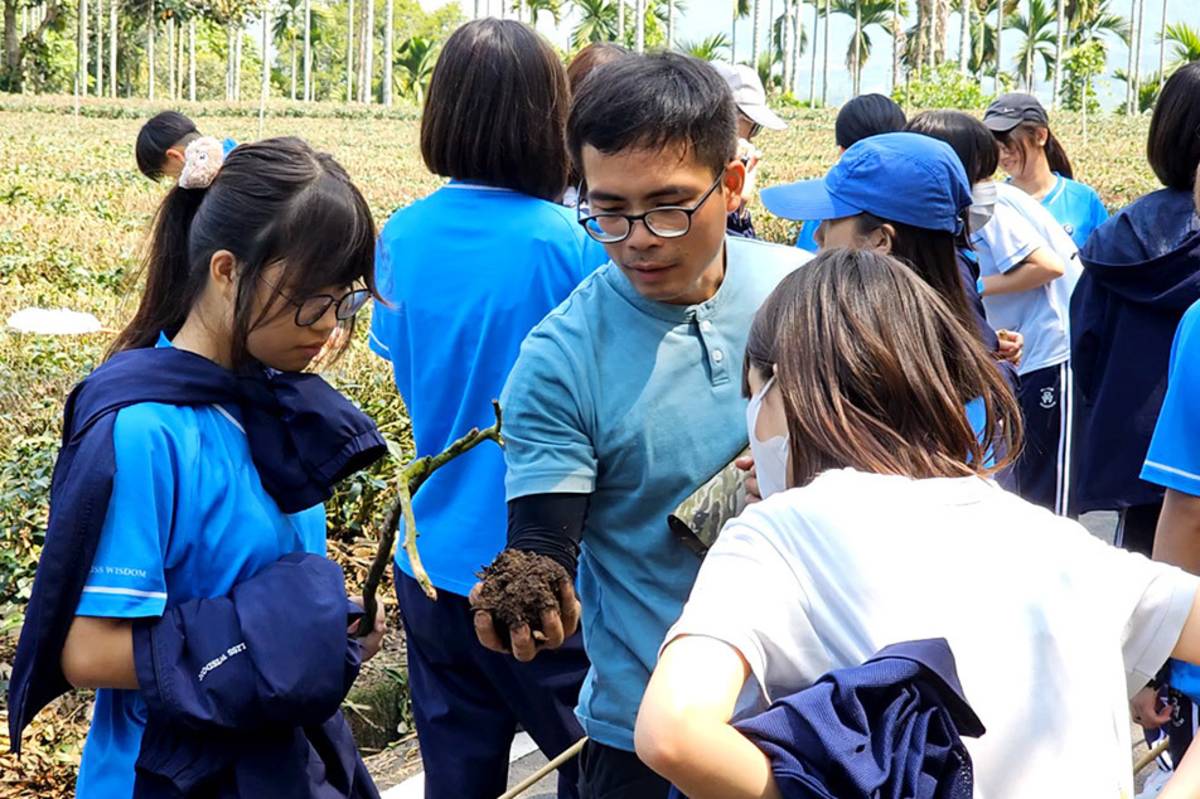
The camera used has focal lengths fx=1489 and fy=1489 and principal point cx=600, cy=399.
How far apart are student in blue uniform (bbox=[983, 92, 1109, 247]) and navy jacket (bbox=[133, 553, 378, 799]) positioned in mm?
4389

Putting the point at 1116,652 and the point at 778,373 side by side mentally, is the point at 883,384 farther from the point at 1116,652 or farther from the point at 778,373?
the point at 1116,652

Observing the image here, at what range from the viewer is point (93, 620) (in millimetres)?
2068

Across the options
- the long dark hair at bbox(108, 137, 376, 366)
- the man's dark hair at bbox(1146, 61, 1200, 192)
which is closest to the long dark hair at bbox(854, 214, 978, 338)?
the man's dark hair at bbox(1146, 61, 1200, 192)

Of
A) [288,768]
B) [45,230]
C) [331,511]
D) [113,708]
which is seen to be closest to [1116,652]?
[288,768]

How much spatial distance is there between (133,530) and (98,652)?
180 millimetres

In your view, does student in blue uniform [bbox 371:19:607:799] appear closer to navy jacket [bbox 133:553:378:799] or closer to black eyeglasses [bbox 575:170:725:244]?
black eyeglasses [bbox 575:170:725:244]

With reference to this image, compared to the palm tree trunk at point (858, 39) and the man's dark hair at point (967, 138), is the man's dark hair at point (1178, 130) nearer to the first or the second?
the man's dark hair at point (967, 138)

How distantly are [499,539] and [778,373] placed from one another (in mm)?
1300

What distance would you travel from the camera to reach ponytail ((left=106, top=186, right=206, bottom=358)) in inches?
92.7

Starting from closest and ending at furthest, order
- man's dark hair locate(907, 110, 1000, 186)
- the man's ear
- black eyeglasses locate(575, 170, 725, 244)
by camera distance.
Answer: black eyeglasses locate(575, 170, 725, 244) → the man's ear → man's dark hair locate(907, 110, 1000, 186)

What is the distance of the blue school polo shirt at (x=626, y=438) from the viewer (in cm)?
233

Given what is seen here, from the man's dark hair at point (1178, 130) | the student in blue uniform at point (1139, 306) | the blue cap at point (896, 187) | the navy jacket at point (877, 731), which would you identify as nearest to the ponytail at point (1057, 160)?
the student in blue uniform at point (1139, 306)

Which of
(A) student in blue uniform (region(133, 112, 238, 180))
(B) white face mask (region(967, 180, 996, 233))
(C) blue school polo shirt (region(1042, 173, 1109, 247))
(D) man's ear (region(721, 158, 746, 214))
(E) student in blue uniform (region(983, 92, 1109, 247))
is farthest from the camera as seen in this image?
(A) student in blue uniform (region(133, 112, 238, 180))

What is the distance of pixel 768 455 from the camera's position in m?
1.84
